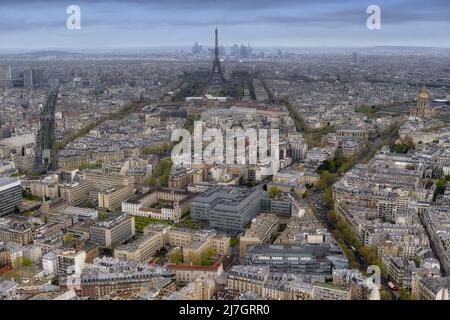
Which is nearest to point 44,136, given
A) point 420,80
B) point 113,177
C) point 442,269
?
point 113,177

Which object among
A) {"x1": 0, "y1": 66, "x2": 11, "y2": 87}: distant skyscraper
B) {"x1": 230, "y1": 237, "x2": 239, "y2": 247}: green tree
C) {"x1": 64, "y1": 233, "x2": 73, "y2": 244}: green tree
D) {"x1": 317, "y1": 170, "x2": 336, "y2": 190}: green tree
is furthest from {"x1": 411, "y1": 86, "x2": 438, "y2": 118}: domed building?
{"x1": 0, "y1": 66, "x2": 11, "y2": 87}: distant skyscraper

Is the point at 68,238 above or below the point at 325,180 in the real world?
below

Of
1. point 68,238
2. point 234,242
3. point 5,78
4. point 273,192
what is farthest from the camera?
point 5,78

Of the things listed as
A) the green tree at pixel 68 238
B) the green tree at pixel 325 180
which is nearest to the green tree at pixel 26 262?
the green tree at pixel 68 238

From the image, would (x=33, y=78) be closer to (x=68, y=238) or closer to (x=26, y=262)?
(x=68, y=238)

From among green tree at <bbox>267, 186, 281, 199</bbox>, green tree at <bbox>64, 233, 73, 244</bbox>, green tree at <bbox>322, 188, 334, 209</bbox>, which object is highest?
green tree at <bbox>267, 186, 281, 199</bbox>

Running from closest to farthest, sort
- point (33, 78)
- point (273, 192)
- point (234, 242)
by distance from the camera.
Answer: point (234, 242), point (273, 192), point (33, 78)

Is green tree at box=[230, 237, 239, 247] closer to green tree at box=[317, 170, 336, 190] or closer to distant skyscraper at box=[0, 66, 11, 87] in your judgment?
green tree at box=[317, 170, 336, 190]

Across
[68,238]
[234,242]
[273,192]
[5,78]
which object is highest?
[5,78]

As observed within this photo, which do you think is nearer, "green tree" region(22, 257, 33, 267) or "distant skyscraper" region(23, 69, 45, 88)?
"green tree" region(22, 257, 33, 267)

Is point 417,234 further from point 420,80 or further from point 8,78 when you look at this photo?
point 420,80

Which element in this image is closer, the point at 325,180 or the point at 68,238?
the point at 68,238

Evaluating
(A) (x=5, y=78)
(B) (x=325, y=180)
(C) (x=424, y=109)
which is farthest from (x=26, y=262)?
(A) (x=5, y=78)
